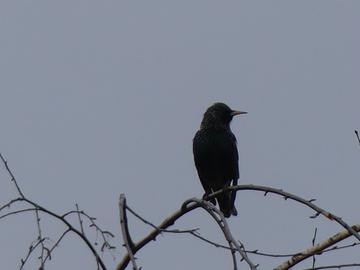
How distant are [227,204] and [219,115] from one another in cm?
137

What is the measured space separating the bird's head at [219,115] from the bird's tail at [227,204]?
1100mm

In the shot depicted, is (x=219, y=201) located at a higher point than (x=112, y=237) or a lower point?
higher

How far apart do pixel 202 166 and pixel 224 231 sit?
5969 millimetres

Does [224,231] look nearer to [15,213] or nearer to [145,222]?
[145,222]

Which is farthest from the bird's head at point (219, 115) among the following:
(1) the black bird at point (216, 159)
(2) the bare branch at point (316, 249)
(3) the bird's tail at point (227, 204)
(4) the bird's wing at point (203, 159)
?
(2) the bare branch at point (316, 249)

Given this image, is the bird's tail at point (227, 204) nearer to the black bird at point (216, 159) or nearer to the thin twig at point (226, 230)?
the black bird at point (216, 159)

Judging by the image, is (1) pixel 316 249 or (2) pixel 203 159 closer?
(1) pixel 316 249

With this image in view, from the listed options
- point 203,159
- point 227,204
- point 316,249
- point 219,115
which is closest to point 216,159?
point 203,159

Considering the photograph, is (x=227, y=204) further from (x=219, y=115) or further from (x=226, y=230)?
(x=226, y=230)

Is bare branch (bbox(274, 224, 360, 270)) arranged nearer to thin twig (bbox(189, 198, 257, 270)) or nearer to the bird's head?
thin twig (bbox(189, 198, 257, 270))

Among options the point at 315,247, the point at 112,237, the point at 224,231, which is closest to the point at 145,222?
the point at 112,237

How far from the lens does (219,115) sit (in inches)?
407

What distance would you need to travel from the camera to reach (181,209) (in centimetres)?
543

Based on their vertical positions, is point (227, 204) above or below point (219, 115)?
below
